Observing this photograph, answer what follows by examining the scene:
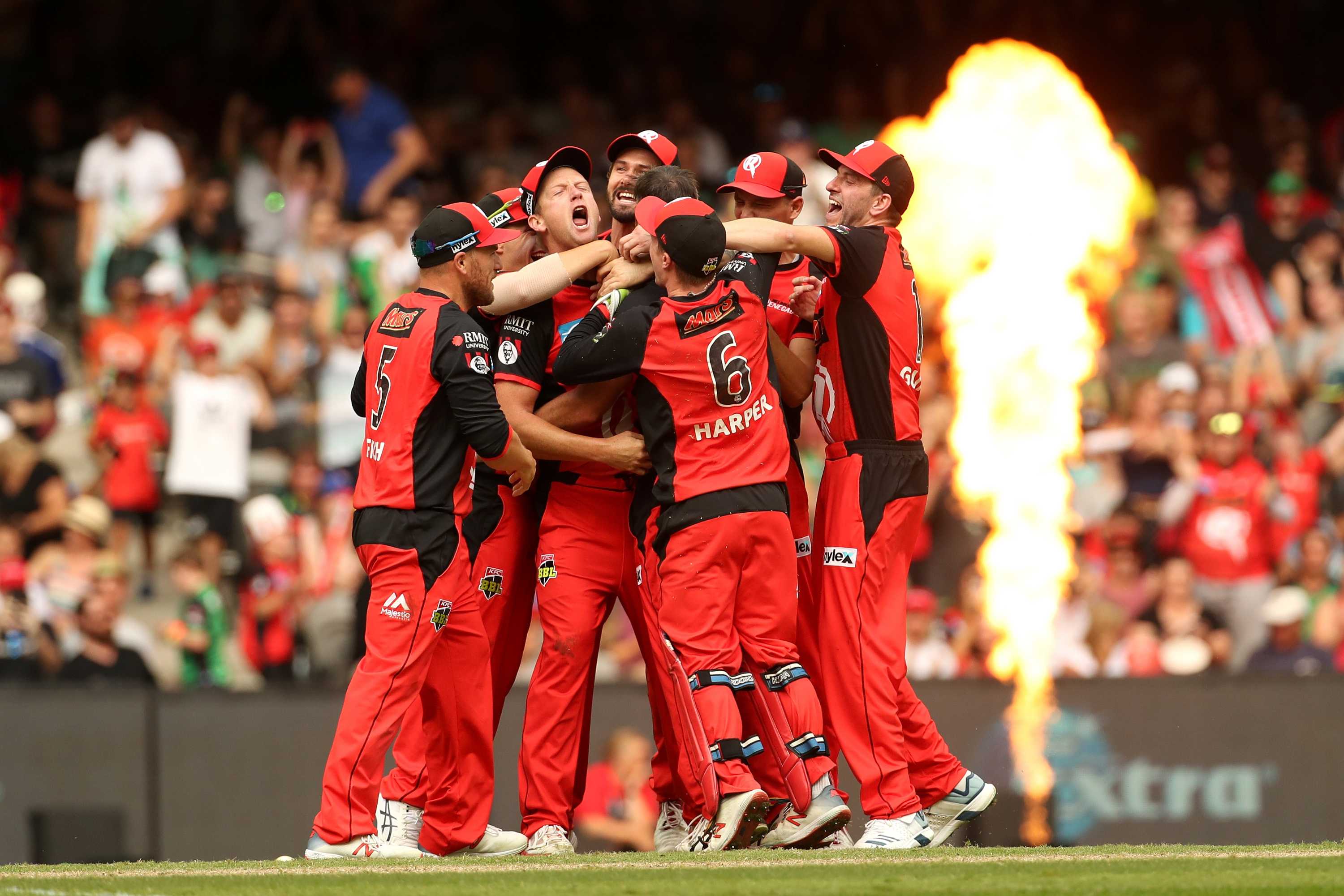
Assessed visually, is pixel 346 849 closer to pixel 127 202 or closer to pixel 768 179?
pixel 768 179

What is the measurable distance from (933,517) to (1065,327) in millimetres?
1760

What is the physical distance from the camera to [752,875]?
654cm

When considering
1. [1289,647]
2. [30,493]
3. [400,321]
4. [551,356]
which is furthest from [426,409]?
[1289,647]

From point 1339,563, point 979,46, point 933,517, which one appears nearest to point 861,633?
point 933,517

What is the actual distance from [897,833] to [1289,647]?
521cm

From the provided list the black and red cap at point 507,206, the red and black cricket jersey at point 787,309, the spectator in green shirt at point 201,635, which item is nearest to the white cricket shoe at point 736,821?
the red and black cricket jersey at point 787,309

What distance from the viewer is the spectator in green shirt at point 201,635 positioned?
1199 centimetres

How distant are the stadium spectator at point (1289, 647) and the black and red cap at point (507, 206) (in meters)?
5.79

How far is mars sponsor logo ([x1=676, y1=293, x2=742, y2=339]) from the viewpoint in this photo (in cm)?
747

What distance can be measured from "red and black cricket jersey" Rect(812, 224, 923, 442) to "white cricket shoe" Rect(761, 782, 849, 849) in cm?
144

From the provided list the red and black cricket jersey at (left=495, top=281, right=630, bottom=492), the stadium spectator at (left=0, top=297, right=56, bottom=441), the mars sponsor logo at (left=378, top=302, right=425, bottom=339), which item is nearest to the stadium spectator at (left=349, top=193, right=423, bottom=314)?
the stadium spectator at (left=0, top=297, right=56, bottom=441)

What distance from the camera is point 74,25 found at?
17094 millimetres

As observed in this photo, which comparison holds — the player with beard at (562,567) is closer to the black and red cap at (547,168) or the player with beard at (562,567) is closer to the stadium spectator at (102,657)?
the black and red cap at (547,168)

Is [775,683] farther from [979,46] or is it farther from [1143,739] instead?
[979,46]
